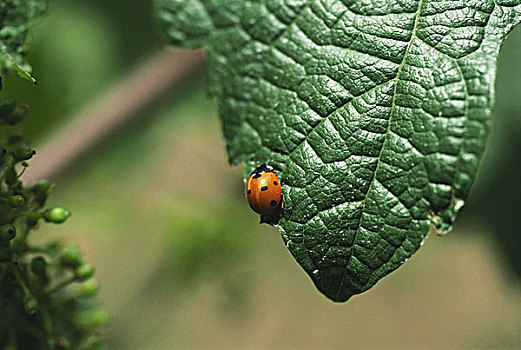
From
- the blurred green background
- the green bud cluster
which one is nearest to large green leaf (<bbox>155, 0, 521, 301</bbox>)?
the green bud cluster

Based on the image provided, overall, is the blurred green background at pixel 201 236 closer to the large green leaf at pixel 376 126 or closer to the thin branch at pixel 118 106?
the thin branch at pixel 118 106

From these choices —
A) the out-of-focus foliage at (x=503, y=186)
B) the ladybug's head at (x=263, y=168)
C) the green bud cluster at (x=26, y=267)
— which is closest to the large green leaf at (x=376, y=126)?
the ladybug's head at (x=263, y=168)

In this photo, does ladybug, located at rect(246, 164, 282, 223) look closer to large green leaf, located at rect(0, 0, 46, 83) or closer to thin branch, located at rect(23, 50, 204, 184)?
large green leaf, located at rect(0, 0, 46, 83)

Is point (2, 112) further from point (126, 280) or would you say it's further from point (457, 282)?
point (457, 282)

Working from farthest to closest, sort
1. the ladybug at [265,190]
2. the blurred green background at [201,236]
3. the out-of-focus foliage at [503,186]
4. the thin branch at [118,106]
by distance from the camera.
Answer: the blurred green background at [201,236] < the out-of-focus foliage at [503,186] < the thin branch at [118,106] < the ladybug at [265,190]

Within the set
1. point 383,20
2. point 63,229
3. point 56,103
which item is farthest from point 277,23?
point 63,229

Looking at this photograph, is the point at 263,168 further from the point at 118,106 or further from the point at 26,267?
the point at 118,106
